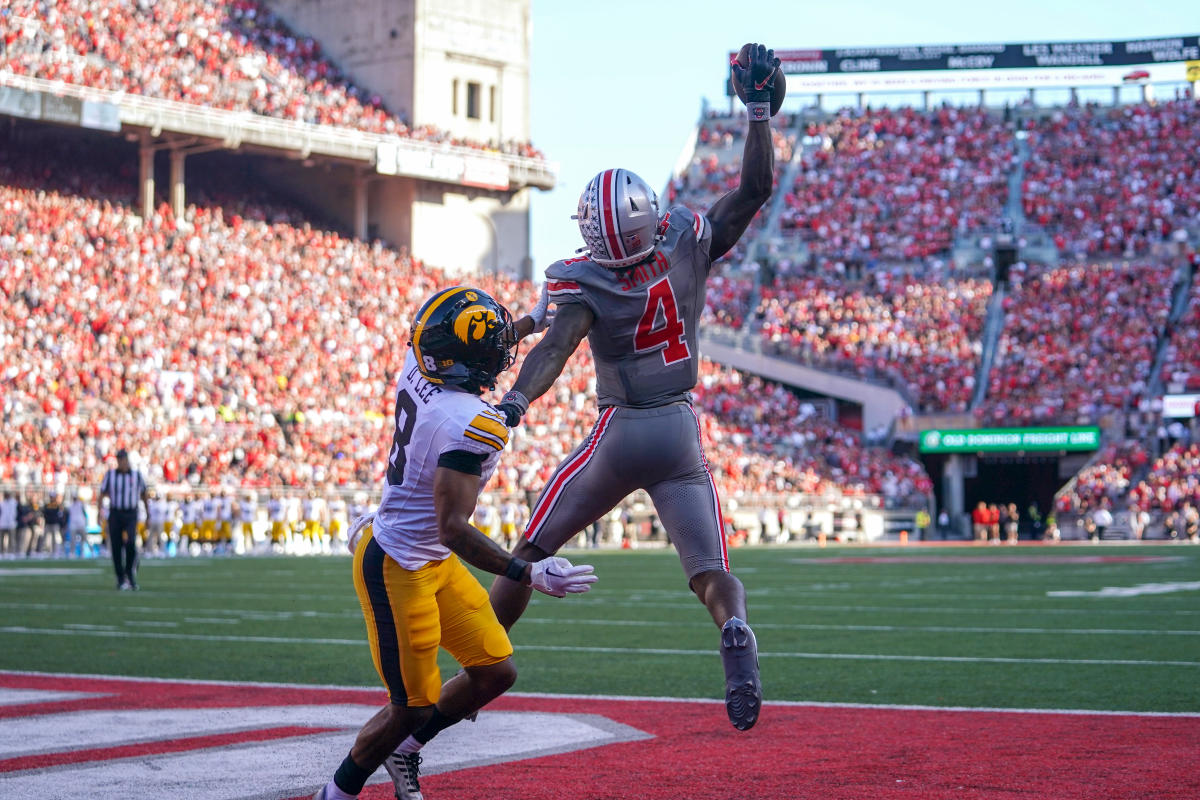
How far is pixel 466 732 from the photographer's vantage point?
712 centimetres

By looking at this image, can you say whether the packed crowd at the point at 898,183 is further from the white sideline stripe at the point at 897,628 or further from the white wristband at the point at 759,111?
the white wristband at the point at 759,111

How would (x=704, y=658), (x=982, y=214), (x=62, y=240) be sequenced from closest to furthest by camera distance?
(x=704, y=658)
(x=62, y=240)
(x=982, y=214)

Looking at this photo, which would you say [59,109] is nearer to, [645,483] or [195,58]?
[195,58]

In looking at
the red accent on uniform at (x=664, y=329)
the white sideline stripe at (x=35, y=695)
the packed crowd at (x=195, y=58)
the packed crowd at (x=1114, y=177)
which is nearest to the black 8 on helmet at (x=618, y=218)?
the red accent on uniform at (x=664, y=329)

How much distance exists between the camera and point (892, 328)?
43.7 meters

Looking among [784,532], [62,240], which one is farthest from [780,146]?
[62,240]

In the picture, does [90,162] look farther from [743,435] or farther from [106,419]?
[743,435]

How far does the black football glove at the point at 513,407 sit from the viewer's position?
5184 millimetres

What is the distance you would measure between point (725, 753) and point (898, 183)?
1732 inches

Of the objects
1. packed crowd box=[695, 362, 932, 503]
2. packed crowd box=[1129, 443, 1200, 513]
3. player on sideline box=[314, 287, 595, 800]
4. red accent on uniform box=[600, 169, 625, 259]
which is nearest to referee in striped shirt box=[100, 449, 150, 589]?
red accent on uniform box=[600, 169, 625, 259]

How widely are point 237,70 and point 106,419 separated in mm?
15520

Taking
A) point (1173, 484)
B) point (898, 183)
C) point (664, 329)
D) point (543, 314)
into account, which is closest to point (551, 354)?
point (543, 314)

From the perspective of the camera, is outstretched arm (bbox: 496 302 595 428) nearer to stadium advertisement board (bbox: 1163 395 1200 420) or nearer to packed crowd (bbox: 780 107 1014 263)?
stadium advertisement board (bbox: 1163 395 1200 420)

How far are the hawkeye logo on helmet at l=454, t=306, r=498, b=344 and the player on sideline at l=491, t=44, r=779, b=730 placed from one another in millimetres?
626
